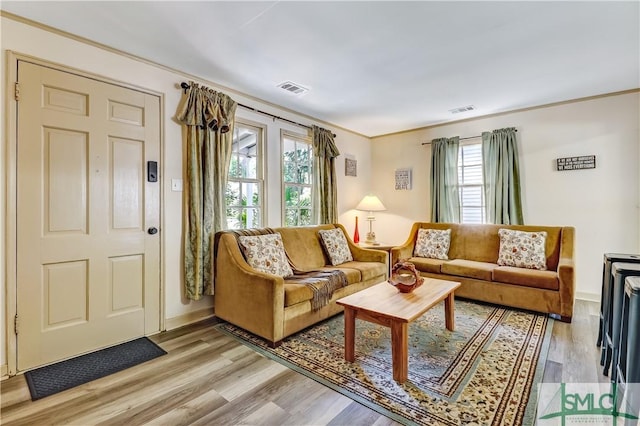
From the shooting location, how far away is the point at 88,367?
85.4 inches

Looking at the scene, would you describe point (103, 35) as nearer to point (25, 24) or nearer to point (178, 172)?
point (25, 24)

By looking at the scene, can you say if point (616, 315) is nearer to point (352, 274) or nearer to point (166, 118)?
point (352, 274)

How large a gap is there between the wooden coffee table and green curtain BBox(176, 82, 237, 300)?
1.47 m

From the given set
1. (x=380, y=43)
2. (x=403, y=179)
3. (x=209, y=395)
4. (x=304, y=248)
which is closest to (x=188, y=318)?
(x=209, y=395)

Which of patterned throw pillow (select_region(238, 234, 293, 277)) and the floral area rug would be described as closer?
the floral area rug

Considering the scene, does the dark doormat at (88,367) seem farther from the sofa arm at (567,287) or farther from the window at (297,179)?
the sofa arm at (567,287)

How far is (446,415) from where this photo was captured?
1644 millimetres

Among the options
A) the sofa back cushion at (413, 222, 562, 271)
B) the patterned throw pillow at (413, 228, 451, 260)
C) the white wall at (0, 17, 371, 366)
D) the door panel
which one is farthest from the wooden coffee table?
the door panel

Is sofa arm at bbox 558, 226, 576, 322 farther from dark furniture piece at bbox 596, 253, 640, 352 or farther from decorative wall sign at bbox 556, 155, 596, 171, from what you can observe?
decorative wall sign at bbox 556, 155, 596, 171

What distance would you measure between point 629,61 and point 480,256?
2389 millimetres

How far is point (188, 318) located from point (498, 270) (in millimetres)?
3286

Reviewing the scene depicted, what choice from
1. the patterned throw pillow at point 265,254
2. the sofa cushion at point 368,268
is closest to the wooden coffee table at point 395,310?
the sofa cushion at point 368,268

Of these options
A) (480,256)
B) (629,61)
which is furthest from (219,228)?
(629,61)

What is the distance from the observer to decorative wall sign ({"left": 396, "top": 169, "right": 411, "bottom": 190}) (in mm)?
5094
